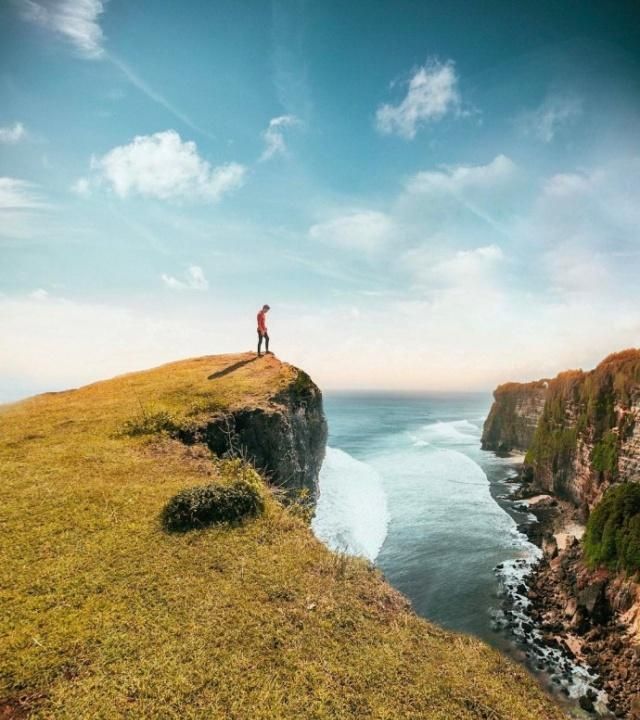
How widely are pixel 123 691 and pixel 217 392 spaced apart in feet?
57.1

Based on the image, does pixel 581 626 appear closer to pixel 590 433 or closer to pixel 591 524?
pixel 591 524

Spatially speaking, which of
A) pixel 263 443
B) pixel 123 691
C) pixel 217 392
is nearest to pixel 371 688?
pixel 123 691

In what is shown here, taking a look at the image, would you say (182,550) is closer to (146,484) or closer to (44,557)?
(44,557)

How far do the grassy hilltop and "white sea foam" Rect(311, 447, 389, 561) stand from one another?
1546 centimetres

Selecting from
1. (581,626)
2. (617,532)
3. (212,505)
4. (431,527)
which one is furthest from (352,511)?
(212,505)

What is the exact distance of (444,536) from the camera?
143ft

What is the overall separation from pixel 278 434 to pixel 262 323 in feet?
29.8

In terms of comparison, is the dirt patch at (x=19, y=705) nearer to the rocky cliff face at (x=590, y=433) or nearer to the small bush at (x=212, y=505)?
the small bush at (x=212, y=505)

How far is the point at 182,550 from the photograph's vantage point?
10961 millimetres

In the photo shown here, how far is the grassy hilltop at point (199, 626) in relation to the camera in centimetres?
703

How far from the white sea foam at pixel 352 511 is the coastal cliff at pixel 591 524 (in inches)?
553

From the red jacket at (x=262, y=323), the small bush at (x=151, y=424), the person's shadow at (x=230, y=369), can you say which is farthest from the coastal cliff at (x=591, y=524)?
the red jacket at (x=262, y=323)

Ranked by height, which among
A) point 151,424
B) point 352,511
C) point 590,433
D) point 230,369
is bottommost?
point 352,511

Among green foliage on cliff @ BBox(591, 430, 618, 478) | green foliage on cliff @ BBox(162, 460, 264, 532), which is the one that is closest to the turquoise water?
green foliage on cliff @ BBox(591, 430, 618, 478)
